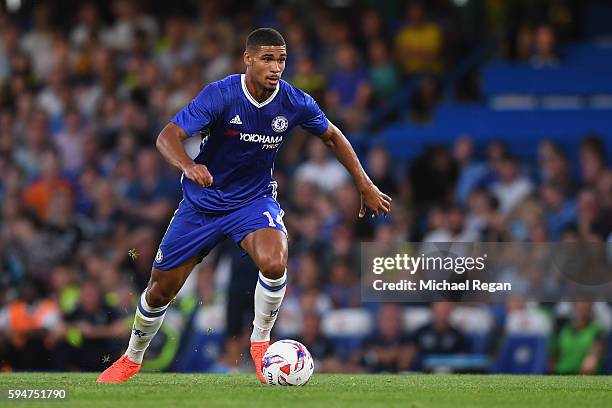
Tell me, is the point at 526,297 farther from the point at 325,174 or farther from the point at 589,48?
the point at 589,48

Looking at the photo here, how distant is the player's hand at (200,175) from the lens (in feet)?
24.0

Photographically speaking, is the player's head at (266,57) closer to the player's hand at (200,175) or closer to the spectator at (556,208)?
the player's hand at (200,175)

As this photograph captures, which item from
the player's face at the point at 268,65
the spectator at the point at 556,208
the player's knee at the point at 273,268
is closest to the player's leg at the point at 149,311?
the player's knee at the point at 273,268

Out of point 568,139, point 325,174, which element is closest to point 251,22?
point 325,174

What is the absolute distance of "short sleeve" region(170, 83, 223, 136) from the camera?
7.97 m

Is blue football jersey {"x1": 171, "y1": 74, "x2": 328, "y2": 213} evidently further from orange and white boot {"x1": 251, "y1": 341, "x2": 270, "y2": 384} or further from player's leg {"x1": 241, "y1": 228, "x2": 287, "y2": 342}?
orange and white boot {"x1": 251, "y1": 341, "x2": 270, "y2": 384}

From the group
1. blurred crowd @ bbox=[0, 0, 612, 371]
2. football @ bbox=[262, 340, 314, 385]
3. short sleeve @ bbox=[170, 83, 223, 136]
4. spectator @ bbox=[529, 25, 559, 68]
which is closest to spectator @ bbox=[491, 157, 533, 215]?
blurred crowd @ bbox=[0, 0, 612, 371]

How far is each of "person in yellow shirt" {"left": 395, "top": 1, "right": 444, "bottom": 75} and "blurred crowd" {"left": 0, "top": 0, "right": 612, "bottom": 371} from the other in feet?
0.06

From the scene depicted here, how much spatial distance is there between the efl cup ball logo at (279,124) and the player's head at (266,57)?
9.1 inches

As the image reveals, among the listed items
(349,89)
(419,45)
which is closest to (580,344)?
(349,89)

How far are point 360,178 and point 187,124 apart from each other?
1.37m

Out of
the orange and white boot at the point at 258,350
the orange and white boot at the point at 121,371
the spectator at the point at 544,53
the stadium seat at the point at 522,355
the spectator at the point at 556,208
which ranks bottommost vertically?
the stadium seat at the point at 522,355

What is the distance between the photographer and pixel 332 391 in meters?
7.83

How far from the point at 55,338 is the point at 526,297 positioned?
4467 mm
